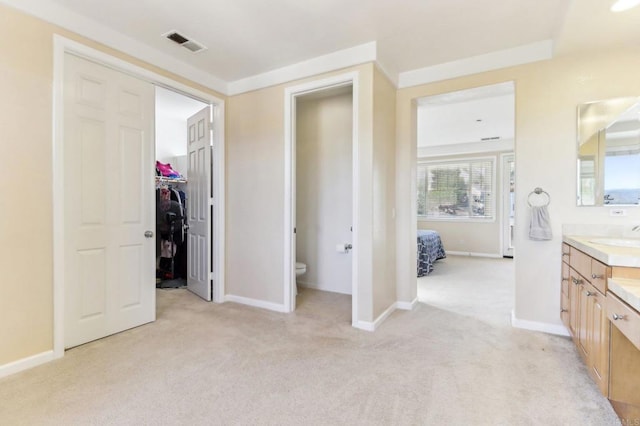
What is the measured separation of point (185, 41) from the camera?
2793 millimetres

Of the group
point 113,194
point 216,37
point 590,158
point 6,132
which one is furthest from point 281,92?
point 590,158

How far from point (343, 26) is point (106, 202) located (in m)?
2.39

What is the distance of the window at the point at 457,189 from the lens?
7.12 metres

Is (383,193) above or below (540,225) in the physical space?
above

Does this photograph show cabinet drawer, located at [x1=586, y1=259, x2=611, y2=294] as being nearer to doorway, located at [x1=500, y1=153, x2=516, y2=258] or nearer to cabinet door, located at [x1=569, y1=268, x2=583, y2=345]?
cabinet door, located at [x1=569, y1=268, x2=583, y2=345]

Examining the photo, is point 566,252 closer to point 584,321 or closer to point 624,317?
point 584,321

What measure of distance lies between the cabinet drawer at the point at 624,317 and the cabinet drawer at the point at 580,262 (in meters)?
0.48

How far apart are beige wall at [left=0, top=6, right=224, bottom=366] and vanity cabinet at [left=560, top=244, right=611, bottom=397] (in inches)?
134

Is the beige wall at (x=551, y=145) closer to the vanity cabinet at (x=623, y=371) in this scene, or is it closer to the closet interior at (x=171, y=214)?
the vanity cabinet at (x=623, y=371)

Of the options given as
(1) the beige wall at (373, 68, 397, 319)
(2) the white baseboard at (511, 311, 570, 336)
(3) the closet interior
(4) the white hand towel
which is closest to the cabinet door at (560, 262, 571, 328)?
(2) the white baseboard at (511, 311, 570, 336)

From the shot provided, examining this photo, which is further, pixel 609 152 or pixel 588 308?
pixel 609 152

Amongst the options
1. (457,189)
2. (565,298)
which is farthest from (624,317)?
(457,189)

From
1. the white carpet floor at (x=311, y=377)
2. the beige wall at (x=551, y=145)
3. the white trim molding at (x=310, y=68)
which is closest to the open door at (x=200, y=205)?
the white trim molding at (x=310, y=68)

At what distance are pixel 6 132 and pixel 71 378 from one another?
1.61 meters
